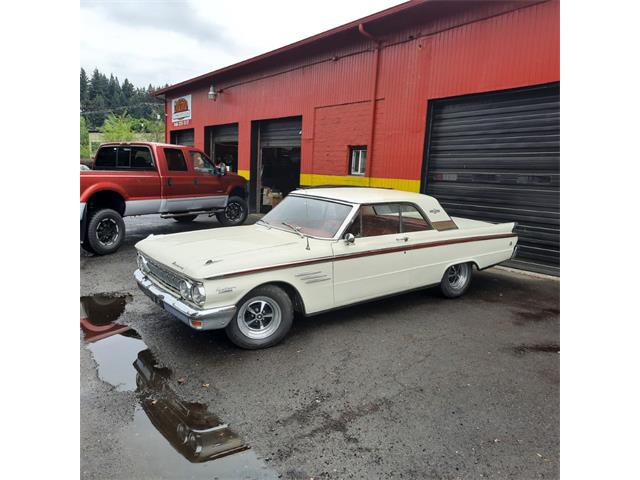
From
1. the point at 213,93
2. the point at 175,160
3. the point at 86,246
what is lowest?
the point at 86,246

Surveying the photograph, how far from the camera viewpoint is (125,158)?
357 inches

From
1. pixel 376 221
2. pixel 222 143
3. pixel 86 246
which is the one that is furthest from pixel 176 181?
pixel 222 143

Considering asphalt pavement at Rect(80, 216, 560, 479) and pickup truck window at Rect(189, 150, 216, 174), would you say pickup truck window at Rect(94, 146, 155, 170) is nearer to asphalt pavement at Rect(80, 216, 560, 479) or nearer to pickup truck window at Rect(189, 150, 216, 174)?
pickup truck window at Rect(189, 150, 216, 174)

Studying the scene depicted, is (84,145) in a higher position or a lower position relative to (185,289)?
higher

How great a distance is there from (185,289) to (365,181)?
707cm

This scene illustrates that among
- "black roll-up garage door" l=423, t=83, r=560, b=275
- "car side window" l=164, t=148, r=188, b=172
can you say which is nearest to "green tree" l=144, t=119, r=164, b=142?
"car side window" l=164, t=148, r=188, b=172

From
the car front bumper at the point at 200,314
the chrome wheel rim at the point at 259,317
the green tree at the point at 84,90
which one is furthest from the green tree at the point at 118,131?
the chrome wheel rim at the point at 259,317

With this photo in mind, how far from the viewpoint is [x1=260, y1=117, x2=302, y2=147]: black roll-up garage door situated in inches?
506

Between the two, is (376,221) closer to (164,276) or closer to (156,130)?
(164,276)

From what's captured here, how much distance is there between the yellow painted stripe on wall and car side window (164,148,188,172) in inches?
147

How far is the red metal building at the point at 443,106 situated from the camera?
743cm

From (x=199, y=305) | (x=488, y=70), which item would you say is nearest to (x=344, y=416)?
(x=199, y=305)

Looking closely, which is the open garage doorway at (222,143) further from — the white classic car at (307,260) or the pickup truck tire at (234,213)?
the white classic car at (307,260)

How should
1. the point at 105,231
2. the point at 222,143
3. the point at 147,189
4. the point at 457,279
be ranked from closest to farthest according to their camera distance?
1. the point at 457,279
2. the point at 105,231
3. the point at 147,189
4. the point at 222,143
